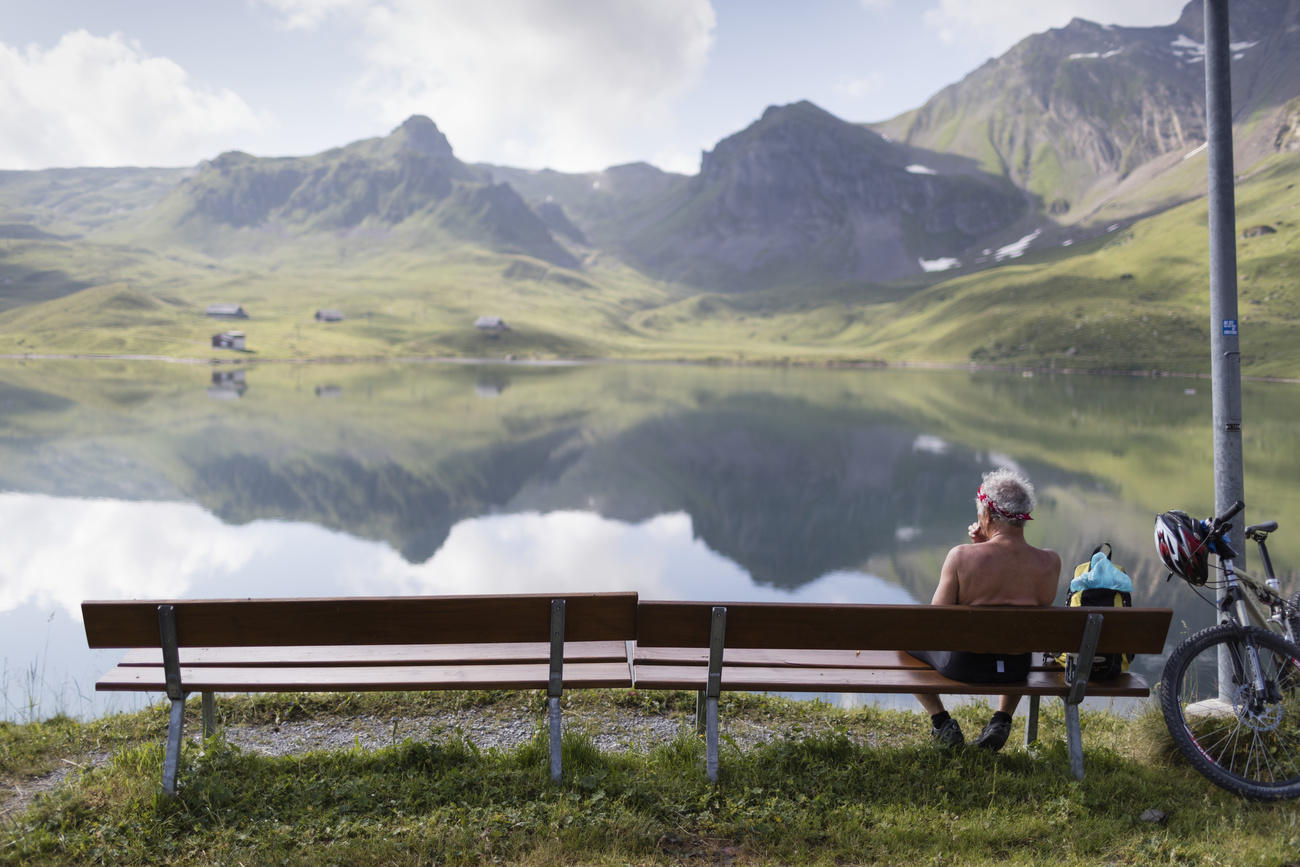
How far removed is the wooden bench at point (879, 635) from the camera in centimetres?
611

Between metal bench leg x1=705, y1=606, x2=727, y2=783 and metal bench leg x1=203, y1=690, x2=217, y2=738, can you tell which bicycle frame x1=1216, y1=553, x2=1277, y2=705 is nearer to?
metal bench leg x1=705, y1=606, x2=727, y2=783

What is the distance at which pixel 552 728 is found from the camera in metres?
6.18

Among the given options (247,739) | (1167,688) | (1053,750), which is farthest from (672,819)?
(247,739)

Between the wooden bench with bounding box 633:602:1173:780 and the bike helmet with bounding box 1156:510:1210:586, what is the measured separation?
0.61m

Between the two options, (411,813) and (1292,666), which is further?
(1292,666)

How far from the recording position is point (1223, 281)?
290 inches

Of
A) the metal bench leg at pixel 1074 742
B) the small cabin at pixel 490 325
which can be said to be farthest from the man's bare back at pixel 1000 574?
the small cabin at pixel 490 325

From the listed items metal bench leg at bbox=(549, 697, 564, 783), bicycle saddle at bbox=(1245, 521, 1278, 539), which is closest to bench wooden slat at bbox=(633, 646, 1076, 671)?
metal bench leg at bbox=(549, 697, 564, 783)

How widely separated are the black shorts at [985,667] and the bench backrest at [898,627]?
252mm

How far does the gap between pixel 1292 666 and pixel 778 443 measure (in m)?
46.9

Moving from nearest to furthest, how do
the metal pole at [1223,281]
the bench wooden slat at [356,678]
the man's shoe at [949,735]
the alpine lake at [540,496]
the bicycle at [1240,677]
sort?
the bench wooden slat at [356,678] < the bicycle at [1240,677] < the man's shoe at [949,735] < the metal pole at [1223,281] < the alpine lake at [540,496]

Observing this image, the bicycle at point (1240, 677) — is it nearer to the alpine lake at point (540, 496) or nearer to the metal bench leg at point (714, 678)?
the metal bench leg at point (714, 678)

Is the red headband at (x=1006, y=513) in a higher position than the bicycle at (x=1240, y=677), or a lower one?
higher

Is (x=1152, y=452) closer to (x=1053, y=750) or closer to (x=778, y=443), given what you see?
(x=778, y=443)
